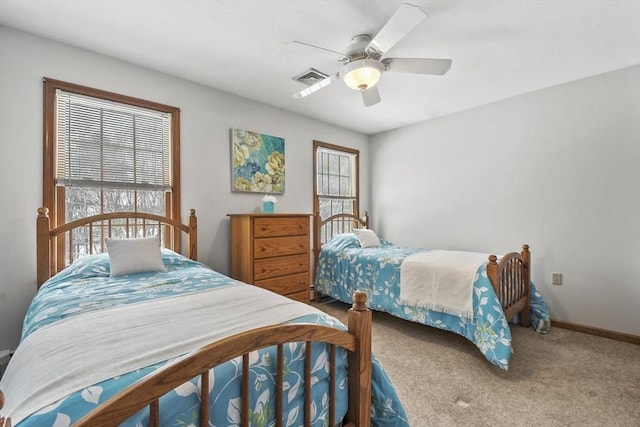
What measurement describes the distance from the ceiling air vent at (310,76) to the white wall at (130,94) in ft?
2.57

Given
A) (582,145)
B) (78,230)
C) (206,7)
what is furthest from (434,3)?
(78,230)

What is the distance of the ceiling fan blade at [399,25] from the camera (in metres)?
1.50

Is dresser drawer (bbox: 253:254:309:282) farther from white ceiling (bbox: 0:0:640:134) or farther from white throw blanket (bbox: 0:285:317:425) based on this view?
white ceiling (bbox: 0:0:640:134)

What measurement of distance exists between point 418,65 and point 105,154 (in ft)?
8.23

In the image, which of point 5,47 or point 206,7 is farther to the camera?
point 5,47

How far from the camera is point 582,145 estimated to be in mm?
2865

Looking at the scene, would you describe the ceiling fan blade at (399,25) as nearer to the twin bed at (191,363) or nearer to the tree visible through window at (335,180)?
the twin bed at (191,363)

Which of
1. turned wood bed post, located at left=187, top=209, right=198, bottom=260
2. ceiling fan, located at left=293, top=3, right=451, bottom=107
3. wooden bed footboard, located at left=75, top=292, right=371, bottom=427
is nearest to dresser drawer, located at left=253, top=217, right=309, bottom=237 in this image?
turned wood bed post, located at left=187, top=209, right=198, bottom=260

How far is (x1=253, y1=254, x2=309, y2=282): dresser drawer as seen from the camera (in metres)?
2.80

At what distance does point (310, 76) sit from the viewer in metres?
2.73

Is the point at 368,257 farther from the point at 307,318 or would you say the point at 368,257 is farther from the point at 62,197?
the point at 62,197

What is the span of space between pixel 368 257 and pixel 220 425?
254 cm

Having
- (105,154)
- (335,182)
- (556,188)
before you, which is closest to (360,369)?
(105,154)

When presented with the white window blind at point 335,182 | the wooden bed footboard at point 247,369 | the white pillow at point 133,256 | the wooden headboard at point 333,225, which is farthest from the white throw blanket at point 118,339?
the white window blind at point 335,182
